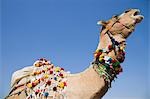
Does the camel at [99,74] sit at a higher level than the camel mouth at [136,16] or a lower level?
lower

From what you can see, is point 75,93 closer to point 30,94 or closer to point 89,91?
point 89,91

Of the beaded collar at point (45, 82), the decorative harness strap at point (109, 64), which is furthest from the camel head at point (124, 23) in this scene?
the beaded collar at point (45, 82)

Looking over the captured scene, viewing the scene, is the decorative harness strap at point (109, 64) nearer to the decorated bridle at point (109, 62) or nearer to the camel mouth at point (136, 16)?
the decorated bridle at point (109, 62)

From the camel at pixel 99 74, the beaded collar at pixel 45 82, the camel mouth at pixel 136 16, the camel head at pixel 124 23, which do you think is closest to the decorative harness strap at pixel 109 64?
the camel at pixel 99 74

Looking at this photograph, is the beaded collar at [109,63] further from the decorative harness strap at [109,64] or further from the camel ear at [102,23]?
the camel ear at [102,23]

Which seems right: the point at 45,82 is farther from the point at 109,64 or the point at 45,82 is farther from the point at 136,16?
the point at 136,16

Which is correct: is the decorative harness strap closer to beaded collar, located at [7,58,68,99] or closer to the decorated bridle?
the decorated bridle

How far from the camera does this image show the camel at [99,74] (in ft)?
14.0

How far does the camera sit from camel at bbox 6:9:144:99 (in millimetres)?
4254

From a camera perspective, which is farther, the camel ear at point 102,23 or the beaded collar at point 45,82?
the camel ear at point 102,23

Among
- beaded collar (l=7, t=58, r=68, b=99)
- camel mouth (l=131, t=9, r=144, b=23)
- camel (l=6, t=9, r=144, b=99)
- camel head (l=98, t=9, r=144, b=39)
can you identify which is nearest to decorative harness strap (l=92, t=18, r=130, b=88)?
camel (l=6, t=9, r=144, b=99)

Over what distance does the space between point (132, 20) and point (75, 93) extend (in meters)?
1.06

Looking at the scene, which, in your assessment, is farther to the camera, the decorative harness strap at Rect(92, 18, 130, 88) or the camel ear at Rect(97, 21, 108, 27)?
the camel ear at Rect(97, 21, 108, 27)

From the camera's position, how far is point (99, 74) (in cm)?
429
